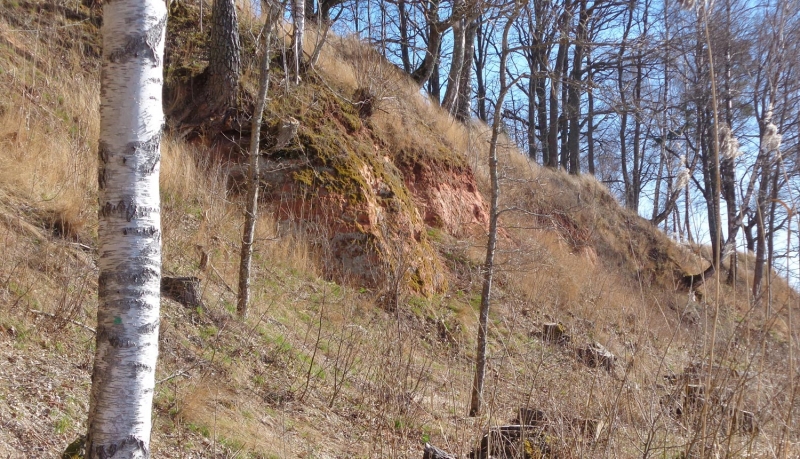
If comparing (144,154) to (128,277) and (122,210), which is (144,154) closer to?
(122,210)

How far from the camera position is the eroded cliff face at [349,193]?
8.17 m

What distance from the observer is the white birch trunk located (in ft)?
7.70

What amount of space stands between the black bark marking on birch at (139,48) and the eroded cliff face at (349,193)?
15.4 ft

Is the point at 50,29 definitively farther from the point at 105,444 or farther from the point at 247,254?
the point at 105,444

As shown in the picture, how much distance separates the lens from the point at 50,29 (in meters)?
8.12

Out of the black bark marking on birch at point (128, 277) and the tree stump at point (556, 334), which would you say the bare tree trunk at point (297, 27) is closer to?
the tree stump at point (556, 334)

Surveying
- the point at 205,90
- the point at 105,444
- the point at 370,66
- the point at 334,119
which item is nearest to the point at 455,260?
the point at 334,119

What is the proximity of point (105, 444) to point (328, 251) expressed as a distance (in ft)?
17.0

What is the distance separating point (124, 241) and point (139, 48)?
723 mm

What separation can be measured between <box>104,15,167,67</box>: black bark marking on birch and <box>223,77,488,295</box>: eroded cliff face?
470cm

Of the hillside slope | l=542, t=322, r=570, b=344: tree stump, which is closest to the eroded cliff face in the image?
the hillside slope

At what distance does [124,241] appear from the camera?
2.37 metres

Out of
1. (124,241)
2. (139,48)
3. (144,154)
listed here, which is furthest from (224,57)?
Answer: (124,241)

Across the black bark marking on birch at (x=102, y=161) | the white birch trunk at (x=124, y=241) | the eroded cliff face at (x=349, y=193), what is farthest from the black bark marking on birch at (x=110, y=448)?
the eroded cliff face at (x=349, y=193)
